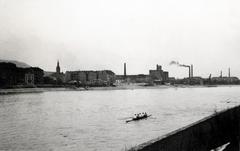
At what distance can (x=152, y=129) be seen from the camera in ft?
115

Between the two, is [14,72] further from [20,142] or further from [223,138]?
[223,138]

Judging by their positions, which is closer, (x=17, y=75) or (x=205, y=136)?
(x=205, y=136)

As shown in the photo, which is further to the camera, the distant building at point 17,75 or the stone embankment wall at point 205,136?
the distant building at point 17,75

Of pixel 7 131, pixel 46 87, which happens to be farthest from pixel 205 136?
pixel 46 87

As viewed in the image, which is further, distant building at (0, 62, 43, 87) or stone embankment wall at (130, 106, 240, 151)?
distant building at (0, 62, 43, 87)

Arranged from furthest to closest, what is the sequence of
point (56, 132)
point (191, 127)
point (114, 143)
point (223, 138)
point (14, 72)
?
point (14, 72), point (56, 132), point (114, 143), point (223, 138), point (191, 127)

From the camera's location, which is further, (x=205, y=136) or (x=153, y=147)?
(x=205, y=136)

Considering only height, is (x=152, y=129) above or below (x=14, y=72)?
below

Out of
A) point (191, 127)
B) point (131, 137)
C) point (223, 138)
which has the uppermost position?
point (191, 127)

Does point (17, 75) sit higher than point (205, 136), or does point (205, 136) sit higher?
point (17, 75)

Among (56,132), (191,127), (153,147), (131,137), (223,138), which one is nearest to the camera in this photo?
(153,147)

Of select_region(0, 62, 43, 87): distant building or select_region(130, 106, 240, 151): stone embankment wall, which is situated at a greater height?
select_region(0, 62, 43, 87): distant building

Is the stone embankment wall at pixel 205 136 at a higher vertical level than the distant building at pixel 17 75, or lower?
lower

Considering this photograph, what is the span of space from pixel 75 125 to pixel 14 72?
121 m
